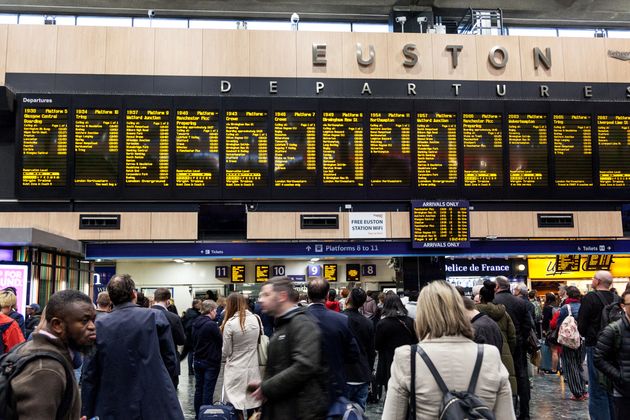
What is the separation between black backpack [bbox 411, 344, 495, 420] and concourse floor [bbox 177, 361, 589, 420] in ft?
18.1

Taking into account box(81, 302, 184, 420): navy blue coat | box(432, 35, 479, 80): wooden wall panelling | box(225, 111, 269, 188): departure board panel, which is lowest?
box(81, 302, 184, 420): navy blue coat

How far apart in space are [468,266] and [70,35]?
11.7 metres

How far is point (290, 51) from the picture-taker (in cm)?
1405

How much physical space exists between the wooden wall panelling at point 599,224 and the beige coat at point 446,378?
39.6 feet

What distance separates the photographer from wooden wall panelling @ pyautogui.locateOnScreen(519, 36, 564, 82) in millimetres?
14555

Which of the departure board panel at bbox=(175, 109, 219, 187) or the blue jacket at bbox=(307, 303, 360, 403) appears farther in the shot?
the departure board panel at bbox=(175, 109, 219, 187)

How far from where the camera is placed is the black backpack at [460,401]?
8.45 feet

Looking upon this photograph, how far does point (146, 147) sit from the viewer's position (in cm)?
1274

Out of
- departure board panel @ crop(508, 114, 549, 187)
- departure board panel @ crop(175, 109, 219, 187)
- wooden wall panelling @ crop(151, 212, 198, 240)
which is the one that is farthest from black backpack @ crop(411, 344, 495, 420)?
departure board panel @ crop(508, 114, 549, 187)

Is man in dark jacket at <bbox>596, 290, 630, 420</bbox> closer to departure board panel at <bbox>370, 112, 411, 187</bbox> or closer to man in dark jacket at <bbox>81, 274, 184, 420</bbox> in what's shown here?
man in dark jacket at <bbox>81, 274, 184, 420</bbox>

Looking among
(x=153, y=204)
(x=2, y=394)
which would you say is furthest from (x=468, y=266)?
(x=2, y=394)

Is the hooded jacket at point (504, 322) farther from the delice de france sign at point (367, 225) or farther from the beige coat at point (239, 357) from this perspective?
the delice de france sign at point (367, 225)

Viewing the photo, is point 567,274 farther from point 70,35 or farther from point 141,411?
point 141,411

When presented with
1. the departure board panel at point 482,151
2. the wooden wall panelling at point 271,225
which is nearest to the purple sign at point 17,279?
the wooden wall panelling at point 271,225
